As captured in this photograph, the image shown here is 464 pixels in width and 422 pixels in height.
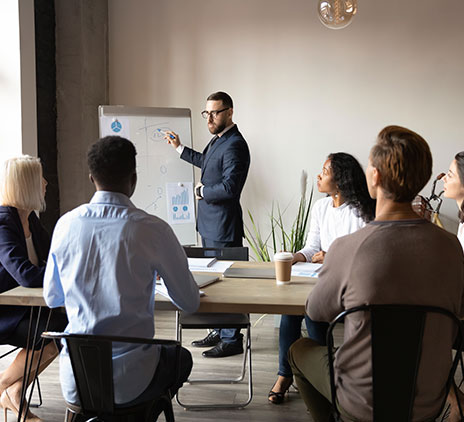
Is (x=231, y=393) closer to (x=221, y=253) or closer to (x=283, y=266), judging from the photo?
(x=221, y=253)

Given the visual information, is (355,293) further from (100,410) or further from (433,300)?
(100,410)

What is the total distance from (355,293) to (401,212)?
288 mm

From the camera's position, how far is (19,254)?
2389 mm

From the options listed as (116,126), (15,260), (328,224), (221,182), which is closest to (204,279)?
(15,260)

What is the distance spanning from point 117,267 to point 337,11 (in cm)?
201

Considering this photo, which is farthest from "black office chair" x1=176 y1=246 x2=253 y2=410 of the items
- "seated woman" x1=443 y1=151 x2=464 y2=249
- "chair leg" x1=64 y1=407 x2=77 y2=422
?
"seated woman" x1=443 y1=151 x2=464 y2=249

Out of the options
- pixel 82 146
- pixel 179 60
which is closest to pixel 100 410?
pixel 82 146

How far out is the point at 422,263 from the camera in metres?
1.57

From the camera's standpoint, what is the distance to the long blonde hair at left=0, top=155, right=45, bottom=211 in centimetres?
252

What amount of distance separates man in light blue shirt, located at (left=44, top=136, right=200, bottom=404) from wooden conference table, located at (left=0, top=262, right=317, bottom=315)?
0.70 feet

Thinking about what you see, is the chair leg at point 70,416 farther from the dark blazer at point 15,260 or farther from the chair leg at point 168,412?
the dark blazer at point 15,260

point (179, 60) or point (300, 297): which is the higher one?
point (179, 60)

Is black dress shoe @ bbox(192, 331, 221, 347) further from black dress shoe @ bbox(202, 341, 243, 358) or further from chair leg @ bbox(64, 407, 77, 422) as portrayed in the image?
chair leg @ bbox(64, 407, 77, 422)

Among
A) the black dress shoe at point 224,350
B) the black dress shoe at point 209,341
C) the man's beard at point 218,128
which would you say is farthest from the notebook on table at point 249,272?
the man's beard at point 218,128
